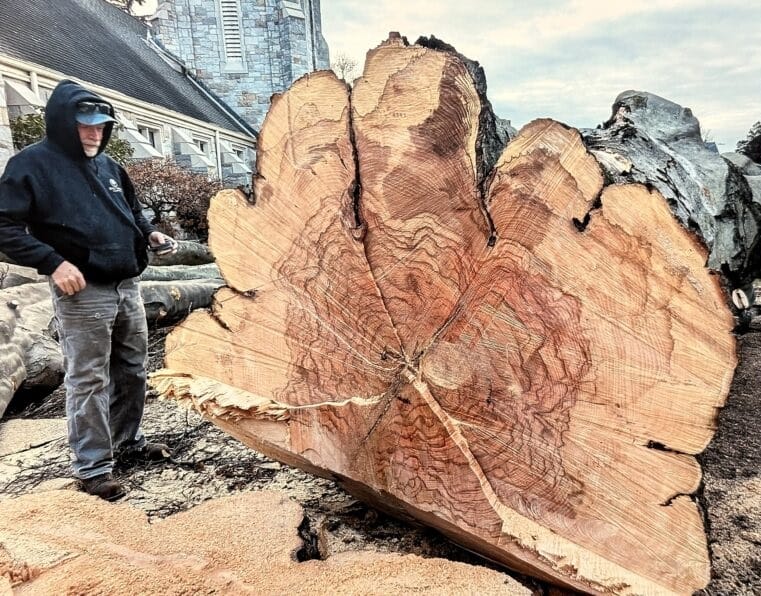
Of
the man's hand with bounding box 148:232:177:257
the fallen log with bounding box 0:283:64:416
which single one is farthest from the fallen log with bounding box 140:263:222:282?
the man's hand with bounding box 148:232:177:257

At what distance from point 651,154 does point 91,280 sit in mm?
2327

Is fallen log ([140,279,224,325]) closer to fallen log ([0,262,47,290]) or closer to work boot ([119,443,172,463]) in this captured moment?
fallen log ([0,262,47,290])

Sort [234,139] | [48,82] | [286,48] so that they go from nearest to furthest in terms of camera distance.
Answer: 1. [48,82]
2. [234,139]
3. [286,48]

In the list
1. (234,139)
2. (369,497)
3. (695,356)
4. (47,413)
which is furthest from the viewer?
(234,139)

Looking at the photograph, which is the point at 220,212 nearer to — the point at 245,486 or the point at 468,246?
the point at 468,246

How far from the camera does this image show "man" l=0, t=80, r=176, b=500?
74.0 inches

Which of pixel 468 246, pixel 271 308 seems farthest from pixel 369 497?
pixel 468 246

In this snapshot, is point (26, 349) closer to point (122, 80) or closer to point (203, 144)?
point (122, 80)

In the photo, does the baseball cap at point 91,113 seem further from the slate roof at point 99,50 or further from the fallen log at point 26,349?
the slate roof at point 99,50

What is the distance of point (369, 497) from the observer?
1668 mm

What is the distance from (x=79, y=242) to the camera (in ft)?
6.54

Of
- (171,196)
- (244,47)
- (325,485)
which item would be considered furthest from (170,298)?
(244,47)

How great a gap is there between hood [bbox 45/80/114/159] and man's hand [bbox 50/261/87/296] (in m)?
0.47

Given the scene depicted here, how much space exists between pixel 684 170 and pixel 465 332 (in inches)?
66.0
